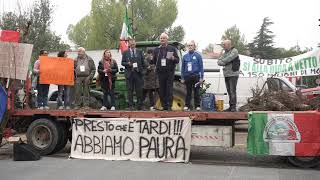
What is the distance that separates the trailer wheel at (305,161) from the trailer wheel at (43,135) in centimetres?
548

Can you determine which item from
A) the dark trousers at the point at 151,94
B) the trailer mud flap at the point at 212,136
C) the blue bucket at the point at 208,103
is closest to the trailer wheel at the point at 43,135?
the dark trousers at the point at 151,94

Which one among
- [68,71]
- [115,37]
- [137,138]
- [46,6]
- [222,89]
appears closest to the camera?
[137,138]

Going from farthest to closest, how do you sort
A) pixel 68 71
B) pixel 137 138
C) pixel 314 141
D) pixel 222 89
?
pixel 222 89 → pixel 68 71 → pixel 137 138 → pixel 314 141

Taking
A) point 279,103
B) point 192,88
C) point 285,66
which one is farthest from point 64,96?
point 285,66

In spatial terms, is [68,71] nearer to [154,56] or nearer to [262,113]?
[154,56]

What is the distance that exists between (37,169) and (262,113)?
4.73 meters

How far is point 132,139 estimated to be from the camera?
38.0ft

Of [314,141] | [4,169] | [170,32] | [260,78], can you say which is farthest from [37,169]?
[170,32]

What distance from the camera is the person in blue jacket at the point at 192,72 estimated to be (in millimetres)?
Result: 12125

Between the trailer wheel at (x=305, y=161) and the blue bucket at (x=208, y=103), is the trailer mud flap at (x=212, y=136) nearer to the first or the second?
the trailer wheel at (x=305, y=161)

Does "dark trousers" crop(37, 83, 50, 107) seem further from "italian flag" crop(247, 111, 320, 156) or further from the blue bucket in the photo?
"italian flag" crop(247, 111, 320, 156)

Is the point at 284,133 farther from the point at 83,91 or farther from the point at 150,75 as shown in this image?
the point at 83,91

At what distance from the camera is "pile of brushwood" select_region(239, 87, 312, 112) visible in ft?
35.4

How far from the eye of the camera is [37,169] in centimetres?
1037
